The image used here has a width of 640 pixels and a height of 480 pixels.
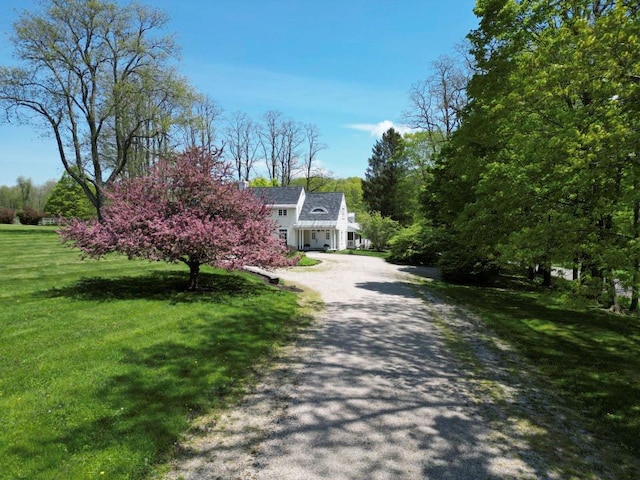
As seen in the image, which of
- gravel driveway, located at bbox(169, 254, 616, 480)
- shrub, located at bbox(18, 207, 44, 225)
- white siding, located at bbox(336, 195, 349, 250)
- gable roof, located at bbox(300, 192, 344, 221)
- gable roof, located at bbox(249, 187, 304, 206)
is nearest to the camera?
gravel driveway, located at bbox(169, 254, 616, 480)

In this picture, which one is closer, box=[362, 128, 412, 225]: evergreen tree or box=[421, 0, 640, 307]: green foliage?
box=[421, 0, 640, 307]: green foliage

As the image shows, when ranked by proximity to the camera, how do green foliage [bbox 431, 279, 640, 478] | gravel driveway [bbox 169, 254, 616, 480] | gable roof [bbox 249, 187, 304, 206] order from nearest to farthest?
1. gravel driveway [bbox 169, 254, 616, 480]
2. green foliage [bbox 431, 279, 640, 478]
3. gable roof [bbox 249, 187, 304, 206]

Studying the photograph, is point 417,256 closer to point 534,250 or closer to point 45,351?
point 534,250

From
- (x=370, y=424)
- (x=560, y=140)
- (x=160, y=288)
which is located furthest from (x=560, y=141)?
(x=160, y=288)

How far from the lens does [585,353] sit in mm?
7336

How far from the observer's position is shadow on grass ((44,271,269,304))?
991cm

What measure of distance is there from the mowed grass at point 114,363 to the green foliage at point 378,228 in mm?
28584

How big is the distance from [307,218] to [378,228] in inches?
290

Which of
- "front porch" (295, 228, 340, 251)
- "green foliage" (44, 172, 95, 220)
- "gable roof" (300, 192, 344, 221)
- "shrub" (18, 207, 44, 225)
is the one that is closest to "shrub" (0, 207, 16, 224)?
"shrub" (18, 207, 44, 225)

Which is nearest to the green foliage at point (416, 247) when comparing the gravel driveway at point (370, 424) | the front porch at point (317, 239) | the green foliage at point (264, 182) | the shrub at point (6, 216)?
the front porch at point (317, 239)

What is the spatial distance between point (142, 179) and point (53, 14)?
2019 cm

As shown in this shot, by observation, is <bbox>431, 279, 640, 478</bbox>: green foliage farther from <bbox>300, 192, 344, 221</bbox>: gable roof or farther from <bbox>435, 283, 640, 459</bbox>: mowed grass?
<bbox>300, 192, 344, 221</bbox>: gable roof

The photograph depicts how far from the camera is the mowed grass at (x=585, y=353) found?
15.8 ft

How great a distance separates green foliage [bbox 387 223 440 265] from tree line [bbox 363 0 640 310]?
12.9 m
